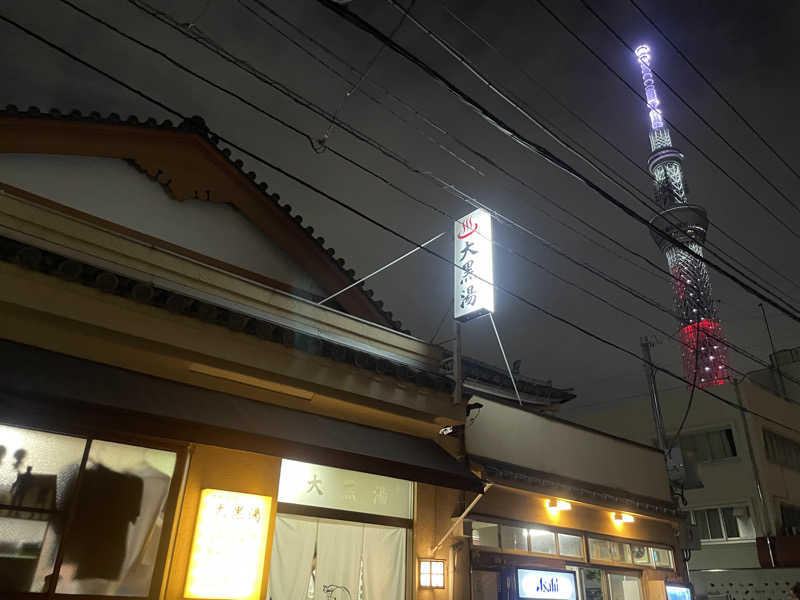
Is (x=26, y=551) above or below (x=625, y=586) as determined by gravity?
above

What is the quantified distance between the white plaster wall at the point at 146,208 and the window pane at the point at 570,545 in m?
7.89

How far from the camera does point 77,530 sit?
268 inches

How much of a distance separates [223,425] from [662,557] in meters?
12.7

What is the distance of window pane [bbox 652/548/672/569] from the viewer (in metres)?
14.4

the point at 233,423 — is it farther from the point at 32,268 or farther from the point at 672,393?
the point at 672,393

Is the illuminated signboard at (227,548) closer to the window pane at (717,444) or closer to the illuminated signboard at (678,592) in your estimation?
the illuminated signboard at (678,592)

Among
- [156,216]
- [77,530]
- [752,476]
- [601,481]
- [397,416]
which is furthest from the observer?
[752,476]

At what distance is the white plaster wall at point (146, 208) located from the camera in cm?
1012

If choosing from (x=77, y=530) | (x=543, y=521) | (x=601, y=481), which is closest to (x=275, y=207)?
(x=77, y=530)

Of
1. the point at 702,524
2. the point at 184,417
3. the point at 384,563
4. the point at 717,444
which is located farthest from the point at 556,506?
the point at 702,524

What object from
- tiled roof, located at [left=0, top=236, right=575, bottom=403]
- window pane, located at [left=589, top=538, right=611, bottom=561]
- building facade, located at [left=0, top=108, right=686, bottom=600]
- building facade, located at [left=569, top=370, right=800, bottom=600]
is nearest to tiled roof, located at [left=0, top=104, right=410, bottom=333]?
building facade, located at [left=0, top=108, right=686, bottom=600]

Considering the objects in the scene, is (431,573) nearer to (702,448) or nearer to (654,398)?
(654,398)

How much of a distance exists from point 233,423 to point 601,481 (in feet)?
31.8

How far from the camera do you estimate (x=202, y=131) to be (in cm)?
1167
